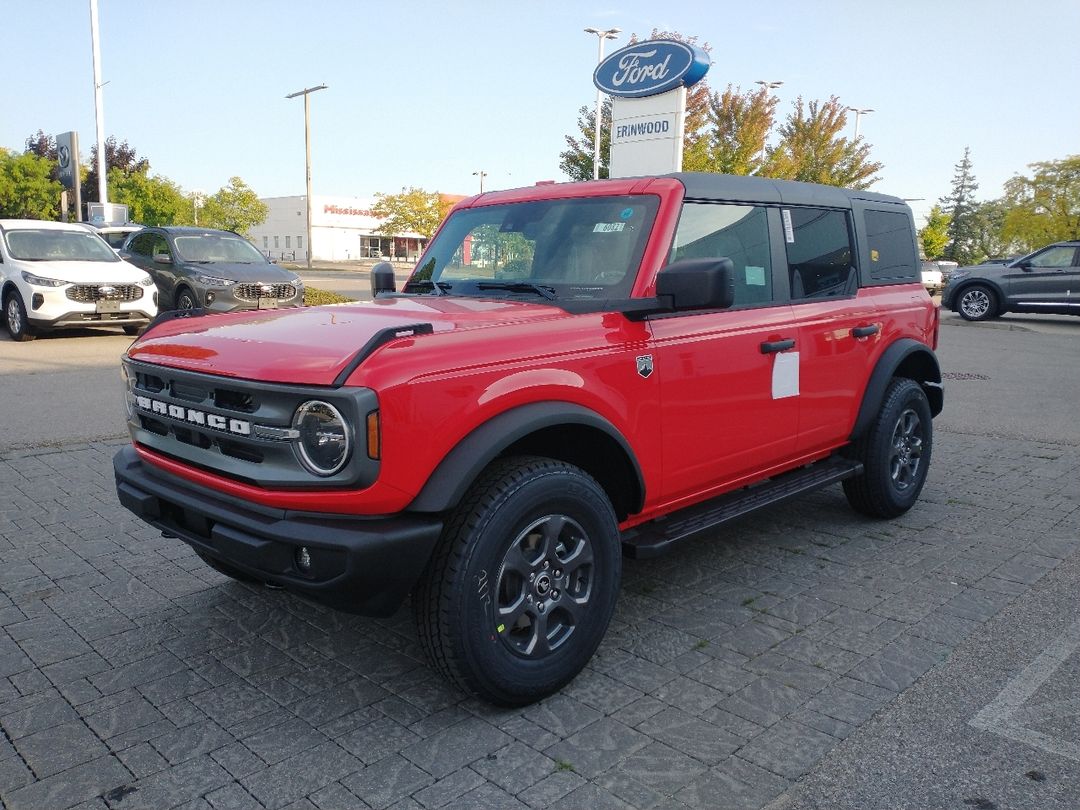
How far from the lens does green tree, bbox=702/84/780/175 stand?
33.1 m

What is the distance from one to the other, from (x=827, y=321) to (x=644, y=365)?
1.51 meters

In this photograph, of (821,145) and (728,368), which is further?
(821,145)

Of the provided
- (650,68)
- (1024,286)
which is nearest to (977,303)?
(1024,286)

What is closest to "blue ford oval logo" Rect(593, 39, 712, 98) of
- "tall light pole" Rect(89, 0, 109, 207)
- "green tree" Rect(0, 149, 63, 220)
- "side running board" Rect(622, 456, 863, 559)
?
"side running board" Rect(622, 456, 863, 559)

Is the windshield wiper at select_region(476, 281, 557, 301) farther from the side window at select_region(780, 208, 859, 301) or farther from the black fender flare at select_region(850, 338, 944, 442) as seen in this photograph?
the black fender flare at select_region(850, 338, 944, 442)

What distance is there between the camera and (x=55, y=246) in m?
13.6

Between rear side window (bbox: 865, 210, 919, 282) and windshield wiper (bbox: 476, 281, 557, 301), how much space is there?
7.48ft

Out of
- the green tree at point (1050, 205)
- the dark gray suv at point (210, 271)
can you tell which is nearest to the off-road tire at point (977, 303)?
the dark gray suv at point (210, 271)

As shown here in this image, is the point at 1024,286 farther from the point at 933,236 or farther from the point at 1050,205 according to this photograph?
the point at 933,236

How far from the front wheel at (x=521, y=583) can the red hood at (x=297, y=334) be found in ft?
2.07

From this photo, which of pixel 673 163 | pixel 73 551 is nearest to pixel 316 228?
pixel 673 163

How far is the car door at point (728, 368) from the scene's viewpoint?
3.68 meters

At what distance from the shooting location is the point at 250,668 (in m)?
3.44

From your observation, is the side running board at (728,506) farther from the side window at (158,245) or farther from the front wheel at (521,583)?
the side window at (158,245)
